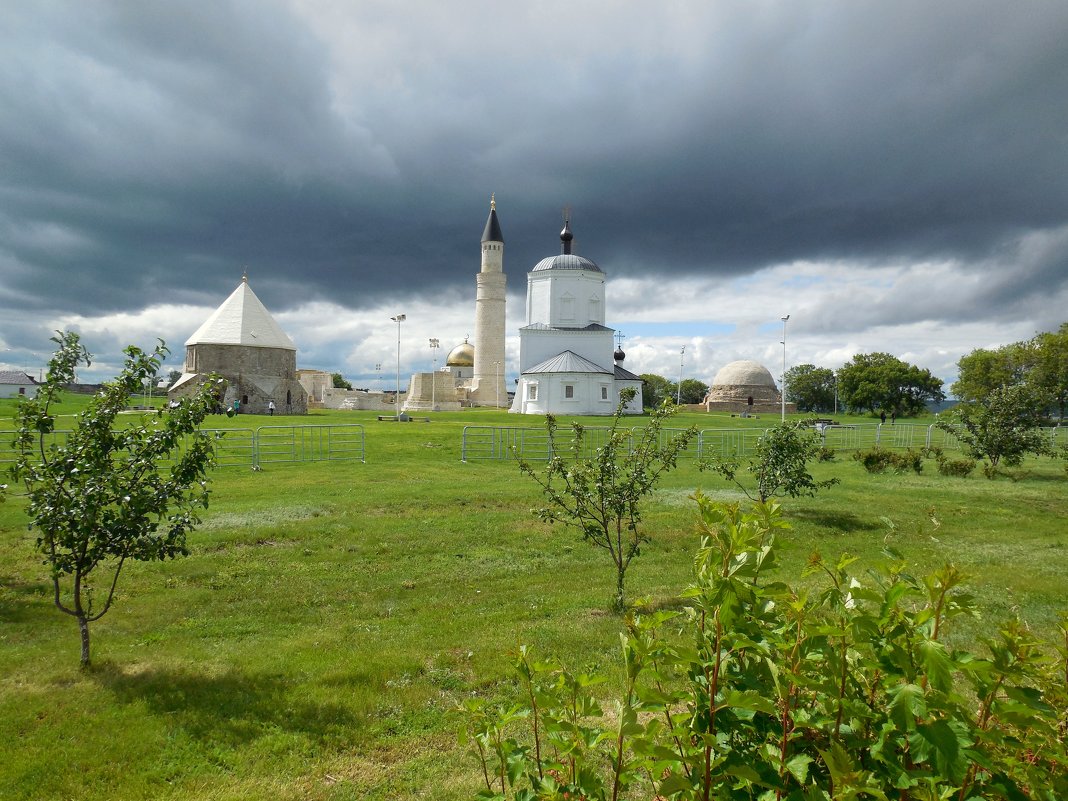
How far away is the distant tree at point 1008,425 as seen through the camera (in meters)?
19.0

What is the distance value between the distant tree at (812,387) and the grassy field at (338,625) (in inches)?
3032

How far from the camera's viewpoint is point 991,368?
60.2 m

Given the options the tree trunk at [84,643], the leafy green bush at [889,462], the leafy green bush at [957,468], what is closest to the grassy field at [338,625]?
the tree trunk at [84,643]

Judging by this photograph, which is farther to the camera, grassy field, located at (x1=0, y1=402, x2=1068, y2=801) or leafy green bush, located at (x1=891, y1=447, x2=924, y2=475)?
leafy green bush, located at (x1=891, y1=447, x2=924, y2=475)

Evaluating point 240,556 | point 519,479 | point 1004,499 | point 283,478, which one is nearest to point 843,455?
point 1004,499

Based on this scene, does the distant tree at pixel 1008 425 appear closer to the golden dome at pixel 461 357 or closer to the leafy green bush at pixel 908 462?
the leafy green bush at pixel 908 462

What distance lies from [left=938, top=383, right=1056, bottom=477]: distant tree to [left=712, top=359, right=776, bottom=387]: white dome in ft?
227

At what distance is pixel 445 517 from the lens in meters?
12.1

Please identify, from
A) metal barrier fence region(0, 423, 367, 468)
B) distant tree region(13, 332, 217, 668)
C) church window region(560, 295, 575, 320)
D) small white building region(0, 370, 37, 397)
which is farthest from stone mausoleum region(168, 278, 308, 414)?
small white building region(0, 370, 37, 397)

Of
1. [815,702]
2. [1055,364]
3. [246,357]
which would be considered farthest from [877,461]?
[1055,364]

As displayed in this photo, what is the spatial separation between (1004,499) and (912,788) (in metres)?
17.9

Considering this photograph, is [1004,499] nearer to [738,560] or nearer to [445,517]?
[445,517]

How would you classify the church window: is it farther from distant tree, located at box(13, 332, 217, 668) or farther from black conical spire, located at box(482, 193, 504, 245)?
distant tree, located at box(13, 332, 217, 668)

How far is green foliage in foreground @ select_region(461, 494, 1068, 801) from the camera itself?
145 cm
